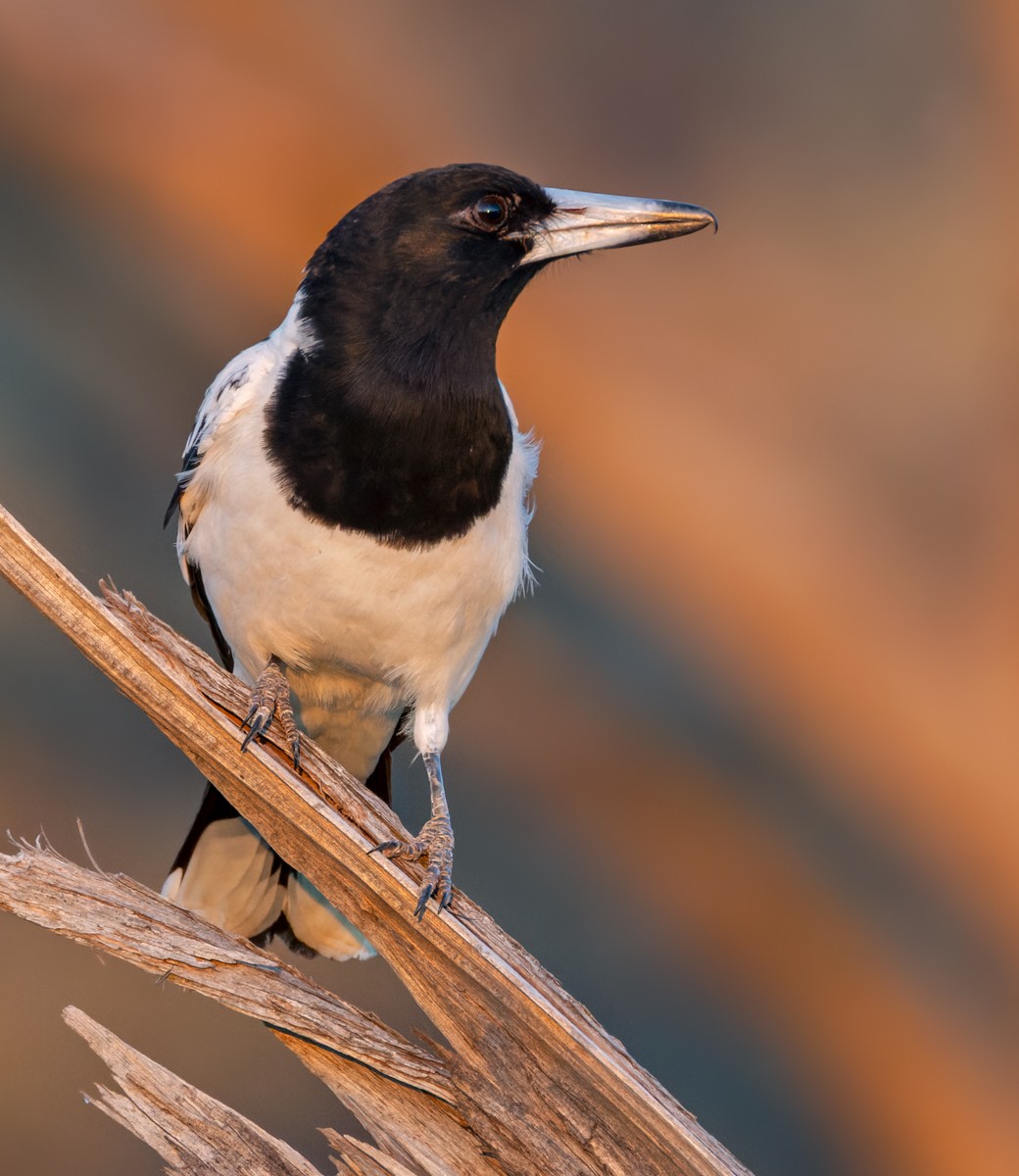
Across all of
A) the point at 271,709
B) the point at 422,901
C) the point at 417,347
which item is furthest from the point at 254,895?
the point at 417,347

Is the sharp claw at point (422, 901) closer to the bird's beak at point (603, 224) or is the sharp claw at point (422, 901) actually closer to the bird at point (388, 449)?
the bird at point (388, 449)

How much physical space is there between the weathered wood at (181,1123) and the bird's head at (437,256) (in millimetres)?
1004

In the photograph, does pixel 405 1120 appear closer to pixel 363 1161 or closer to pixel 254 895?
pixel 363 1161

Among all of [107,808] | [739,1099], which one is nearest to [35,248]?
[107,808]

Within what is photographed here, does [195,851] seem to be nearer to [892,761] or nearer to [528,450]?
[528,450]

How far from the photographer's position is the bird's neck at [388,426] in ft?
7.18

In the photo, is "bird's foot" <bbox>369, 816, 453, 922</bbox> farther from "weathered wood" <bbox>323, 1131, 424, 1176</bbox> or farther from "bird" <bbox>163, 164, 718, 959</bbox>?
"weathered wood" <bbox>323, 1131, 424, 1176</bbox>

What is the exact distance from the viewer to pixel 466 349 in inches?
89.5

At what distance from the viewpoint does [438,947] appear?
194 cm

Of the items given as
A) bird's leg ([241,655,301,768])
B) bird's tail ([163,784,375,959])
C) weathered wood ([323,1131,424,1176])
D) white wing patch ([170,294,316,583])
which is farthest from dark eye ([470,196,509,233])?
weathered wood ([323,1131,424,1176])

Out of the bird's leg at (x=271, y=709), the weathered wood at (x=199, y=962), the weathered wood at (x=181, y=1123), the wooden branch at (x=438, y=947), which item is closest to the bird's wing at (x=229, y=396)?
the bird's leg at (x=271, y=709)

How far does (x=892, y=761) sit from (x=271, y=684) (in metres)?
2.19

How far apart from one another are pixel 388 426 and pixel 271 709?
1.42 feet

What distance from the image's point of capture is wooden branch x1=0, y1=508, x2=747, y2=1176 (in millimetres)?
1830
